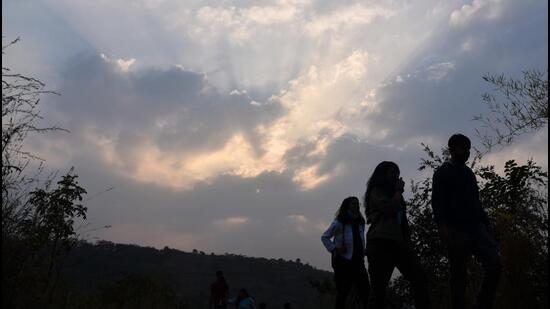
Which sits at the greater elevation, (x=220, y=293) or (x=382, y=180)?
(x=220, y=293)

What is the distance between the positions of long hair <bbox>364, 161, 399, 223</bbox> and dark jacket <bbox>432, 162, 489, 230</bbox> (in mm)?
468

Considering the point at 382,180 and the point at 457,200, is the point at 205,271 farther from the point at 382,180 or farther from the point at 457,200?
Result: the point at 457,200

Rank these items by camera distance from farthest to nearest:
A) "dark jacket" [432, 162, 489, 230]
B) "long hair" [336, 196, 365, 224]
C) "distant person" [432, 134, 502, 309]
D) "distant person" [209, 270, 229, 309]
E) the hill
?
the hill, "distant person" [209, 270, 229, 309], "long hair" [336, 196, 365, 224], "dark jacket" [432, 162, 489, 230], "distant person" [432, 134, 502, 309]

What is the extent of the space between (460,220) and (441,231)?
0.22 m

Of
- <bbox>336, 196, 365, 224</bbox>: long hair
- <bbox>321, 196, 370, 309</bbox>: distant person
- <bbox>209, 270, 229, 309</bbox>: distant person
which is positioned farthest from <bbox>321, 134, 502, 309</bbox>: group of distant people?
<bbox>209, 270, 229, 309</bbox>: distant person

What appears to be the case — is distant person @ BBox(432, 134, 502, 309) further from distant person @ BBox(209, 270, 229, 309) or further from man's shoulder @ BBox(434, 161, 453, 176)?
distant person @ BBox(209, 270, 229, 309)

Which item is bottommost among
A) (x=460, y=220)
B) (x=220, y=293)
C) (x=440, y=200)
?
(x=460, y=220)

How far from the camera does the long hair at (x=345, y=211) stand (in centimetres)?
848

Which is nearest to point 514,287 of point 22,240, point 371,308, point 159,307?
point 371,308

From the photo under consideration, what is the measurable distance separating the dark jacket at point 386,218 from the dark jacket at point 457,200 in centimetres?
38

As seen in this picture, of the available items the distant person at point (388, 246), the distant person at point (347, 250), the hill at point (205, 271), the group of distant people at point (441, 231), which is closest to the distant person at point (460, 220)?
the group of distant people at point (441, 231)

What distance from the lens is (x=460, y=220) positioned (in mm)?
6328

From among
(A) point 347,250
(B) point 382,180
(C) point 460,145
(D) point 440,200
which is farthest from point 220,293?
(C) point 460,145

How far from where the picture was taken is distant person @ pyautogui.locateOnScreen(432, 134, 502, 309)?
6.14 metres
